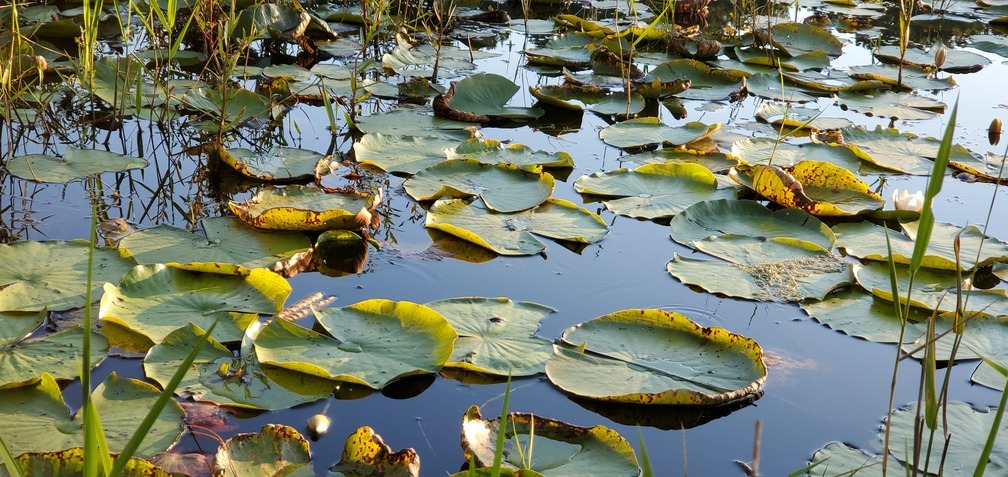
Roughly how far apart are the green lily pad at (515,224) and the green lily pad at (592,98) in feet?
4.40

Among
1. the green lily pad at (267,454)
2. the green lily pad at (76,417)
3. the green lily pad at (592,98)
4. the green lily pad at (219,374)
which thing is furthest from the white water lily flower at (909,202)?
the green lily pad at (76,417)

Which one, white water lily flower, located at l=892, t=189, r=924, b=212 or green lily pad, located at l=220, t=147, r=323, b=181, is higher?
green lily pad, located at l=220, t=147, r=323, b=181

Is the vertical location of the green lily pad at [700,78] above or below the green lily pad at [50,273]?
below

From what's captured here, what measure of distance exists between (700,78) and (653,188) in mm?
1855

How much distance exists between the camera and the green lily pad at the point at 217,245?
8.11ft

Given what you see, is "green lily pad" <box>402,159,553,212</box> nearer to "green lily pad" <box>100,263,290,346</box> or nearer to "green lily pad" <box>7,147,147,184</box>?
"green lily pad" <box>100,263,290,346</box>

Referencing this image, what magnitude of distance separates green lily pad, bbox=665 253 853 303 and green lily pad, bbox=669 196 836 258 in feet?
0.13

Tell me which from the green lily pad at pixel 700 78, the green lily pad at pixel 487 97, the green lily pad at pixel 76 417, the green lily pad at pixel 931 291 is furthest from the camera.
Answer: the green lily pad at pixel 700 78

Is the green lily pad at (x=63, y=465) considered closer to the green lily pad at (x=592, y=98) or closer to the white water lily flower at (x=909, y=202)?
the white water lily flower at (x=909, y=202)

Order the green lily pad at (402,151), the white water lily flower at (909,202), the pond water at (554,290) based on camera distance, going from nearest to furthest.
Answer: the pond water at (554,290) → the white water lily flower at (909,202) → the green lily pad at (402,151)

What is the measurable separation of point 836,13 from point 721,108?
342cm

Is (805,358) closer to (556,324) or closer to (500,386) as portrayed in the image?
(556,324)

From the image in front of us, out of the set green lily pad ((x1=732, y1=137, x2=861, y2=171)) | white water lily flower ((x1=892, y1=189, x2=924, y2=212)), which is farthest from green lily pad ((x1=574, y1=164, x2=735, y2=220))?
white water lily flower ((x1=892, y1=189, x2=924, y2=212))

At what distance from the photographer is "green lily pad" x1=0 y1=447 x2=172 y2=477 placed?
5.04ft
